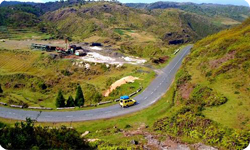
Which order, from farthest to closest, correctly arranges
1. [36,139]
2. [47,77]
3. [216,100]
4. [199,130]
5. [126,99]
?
[47,77] → [126,99] → [216,100] → [199,130] → [36,139]

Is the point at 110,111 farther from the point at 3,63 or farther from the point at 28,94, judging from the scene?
the point at 3,63

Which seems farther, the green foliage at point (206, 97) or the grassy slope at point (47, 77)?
the grassy slope at point (47, 77)

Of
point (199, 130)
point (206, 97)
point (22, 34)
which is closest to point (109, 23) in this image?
point (22, 34)

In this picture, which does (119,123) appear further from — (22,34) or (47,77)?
(22,34)

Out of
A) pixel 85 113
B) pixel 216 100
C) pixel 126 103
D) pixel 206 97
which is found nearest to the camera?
pixel 216 100

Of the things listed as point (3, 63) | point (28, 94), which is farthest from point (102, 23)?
point (28, 94)

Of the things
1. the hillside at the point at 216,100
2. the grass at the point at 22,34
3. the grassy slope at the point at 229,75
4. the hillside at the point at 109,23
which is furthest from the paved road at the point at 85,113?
the hillside at the point at 109,23

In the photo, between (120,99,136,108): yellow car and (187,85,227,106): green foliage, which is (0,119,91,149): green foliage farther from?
(187,85,227,106): green foliage

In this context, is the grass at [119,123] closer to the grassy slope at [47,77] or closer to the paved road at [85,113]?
the paved road at [85,113]
